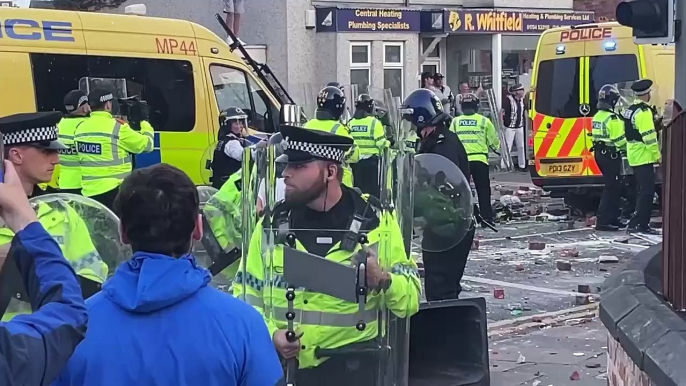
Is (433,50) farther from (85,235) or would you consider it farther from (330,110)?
(85,235)

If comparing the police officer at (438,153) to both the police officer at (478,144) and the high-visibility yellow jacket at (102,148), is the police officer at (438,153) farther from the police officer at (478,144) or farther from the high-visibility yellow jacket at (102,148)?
the police officer at (478,144)

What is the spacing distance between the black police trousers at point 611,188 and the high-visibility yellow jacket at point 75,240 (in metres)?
10.9

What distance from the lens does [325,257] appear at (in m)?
4.07

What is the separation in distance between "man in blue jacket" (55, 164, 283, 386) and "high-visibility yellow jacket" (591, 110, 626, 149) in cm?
1156

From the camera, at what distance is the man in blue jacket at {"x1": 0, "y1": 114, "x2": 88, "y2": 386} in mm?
2238

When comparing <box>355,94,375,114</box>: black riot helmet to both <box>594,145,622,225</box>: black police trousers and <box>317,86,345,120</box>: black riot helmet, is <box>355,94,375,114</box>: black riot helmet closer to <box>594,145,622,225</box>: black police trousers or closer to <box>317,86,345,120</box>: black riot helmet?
<box>317,86,345,120</box>: black riot helmet

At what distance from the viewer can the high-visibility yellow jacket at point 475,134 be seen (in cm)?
1451

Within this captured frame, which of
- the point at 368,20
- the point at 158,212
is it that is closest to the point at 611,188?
the point at 368,20

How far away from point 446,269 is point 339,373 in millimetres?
3391

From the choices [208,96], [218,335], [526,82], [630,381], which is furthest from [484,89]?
[218,335]

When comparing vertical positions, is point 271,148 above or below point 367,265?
above

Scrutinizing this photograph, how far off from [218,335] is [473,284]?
26.4 ft

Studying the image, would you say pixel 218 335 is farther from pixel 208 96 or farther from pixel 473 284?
pixel 208 96

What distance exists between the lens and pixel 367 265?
398 centimetres
